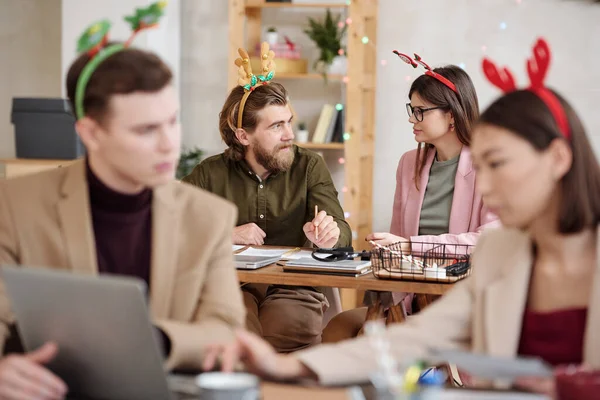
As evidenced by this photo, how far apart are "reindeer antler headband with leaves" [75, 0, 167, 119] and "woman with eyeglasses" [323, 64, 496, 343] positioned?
5.81 ft

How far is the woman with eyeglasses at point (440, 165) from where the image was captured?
3217mm

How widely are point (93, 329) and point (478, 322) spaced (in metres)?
0.74

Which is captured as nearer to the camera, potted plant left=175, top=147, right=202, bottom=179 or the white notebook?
the white notebook

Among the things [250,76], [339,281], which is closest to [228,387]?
[339,281]

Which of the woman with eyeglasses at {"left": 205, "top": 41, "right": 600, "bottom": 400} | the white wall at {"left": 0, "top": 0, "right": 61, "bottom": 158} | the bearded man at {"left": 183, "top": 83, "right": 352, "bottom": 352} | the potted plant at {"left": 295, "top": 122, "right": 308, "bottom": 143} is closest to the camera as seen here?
the woman with eyeglasses at {"left": 205, "top": 41, "right": 600, "bottom": 400}

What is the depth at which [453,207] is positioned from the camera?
323cm

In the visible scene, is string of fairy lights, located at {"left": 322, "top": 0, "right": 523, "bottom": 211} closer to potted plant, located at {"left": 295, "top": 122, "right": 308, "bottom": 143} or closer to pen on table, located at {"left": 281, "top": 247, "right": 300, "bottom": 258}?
potted plant, located at {"left": 295, "top": 122, "right": 308, "bottom": 143}

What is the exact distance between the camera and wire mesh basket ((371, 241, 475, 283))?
2.47 meters

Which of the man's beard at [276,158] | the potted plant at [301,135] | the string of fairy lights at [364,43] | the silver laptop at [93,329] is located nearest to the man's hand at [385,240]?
the man's beard at [276,158]

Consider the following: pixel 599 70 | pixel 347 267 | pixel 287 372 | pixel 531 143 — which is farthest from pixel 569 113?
pixel 599 70

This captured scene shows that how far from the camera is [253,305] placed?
3.11 meters

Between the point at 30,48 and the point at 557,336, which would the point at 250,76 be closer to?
the point at 557,336

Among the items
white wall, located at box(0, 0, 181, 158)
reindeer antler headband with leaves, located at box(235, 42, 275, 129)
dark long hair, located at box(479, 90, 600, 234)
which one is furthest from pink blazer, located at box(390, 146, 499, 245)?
white wall, located at box(0, 0, 181, 158)

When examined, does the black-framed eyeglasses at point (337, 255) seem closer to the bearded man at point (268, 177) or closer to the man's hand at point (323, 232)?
the man's hand at point (323, 232)
